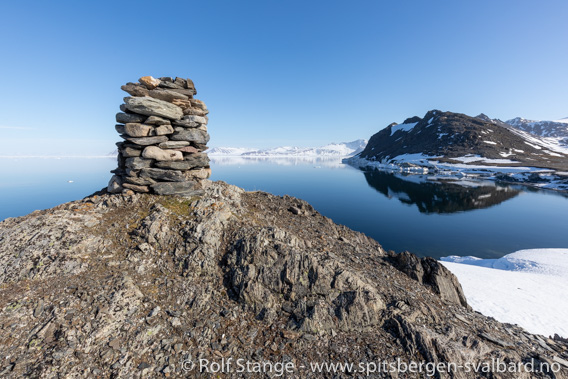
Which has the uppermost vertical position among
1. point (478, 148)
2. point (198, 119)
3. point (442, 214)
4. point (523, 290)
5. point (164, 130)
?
point (478, 148)

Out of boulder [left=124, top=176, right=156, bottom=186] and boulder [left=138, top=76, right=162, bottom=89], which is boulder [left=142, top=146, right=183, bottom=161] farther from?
boulder [left=138, top=76, right=162, bottom=89]

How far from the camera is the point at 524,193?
2975 inches

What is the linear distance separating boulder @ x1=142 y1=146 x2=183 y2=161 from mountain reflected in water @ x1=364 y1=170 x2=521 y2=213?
60.2m

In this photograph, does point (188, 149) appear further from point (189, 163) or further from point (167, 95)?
point (167, 95)

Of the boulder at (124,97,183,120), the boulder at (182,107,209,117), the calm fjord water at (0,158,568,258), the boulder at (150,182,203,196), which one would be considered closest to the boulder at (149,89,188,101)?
the boulder at (124,97,183,120)

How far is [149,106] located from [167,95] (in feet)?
5.05

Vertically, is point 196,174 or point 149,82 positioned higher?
point 149,82

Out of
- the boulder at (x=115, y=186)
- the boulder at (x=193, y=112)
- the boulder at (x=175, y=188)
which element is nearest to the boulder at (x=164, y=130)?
the boulder at (x=193, y=112)

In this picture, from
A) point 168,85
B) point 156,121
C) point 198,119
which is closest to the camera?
point 156,121

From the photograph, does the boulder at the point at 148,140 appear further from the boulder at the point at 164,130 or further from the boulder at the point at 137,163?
the boulder at the point at 137,163

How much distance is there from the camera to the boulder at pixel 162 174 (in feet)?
45.4

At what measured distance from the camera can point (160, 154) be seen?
1398cm

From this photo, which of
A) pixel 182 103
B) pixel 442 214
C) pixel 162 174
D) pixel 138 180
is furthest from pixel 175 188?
pixel 442 214

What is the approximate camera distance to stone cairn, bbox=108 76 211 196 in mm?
13711
